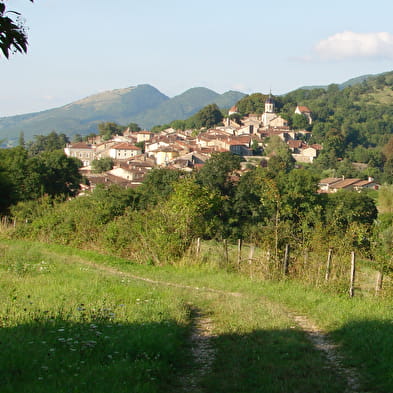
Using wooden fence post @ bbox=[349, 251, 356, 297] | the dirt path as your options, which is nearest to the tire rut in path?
the dirt path

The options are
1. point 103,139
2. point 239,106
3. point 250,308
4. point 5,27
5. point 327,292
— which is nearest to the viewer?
point 5,27

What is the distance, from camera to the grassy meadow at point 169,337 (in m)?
5.13

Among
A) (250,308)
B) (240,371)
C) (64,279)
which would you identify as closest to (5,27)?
(240,371)

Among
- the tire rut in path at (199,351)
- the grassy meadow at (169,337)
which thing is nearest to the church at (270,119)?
the grassy meadow at (169,337)

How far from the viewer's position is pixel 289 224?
43.0 feet

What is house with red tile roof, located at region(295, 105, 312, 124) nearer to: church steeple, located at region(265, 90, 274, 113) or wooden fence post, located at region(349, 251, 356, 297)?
church steeple, located at region(265, 90, 274, 113)

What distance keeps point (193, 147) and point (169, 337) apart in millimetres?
123577

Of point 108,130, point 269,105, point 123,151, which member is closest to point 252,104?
point 269,105

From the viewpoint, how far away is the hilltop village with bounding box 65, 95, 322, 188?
108 meters

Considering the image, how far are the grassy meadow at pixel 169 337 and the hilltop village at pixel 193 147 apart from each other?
8240cm

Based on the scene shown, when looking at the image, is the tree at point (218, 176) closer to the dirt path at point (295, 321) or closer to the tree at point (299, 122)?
the dirt path at point (295, 321)

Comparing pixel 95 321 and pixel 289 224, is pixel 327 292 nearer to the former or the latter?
pixel 289 224

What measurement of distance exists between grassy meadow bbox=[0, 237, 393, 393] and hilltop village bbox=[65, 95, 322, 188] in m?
82.4

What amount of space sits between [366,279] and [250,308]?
10.7ft
